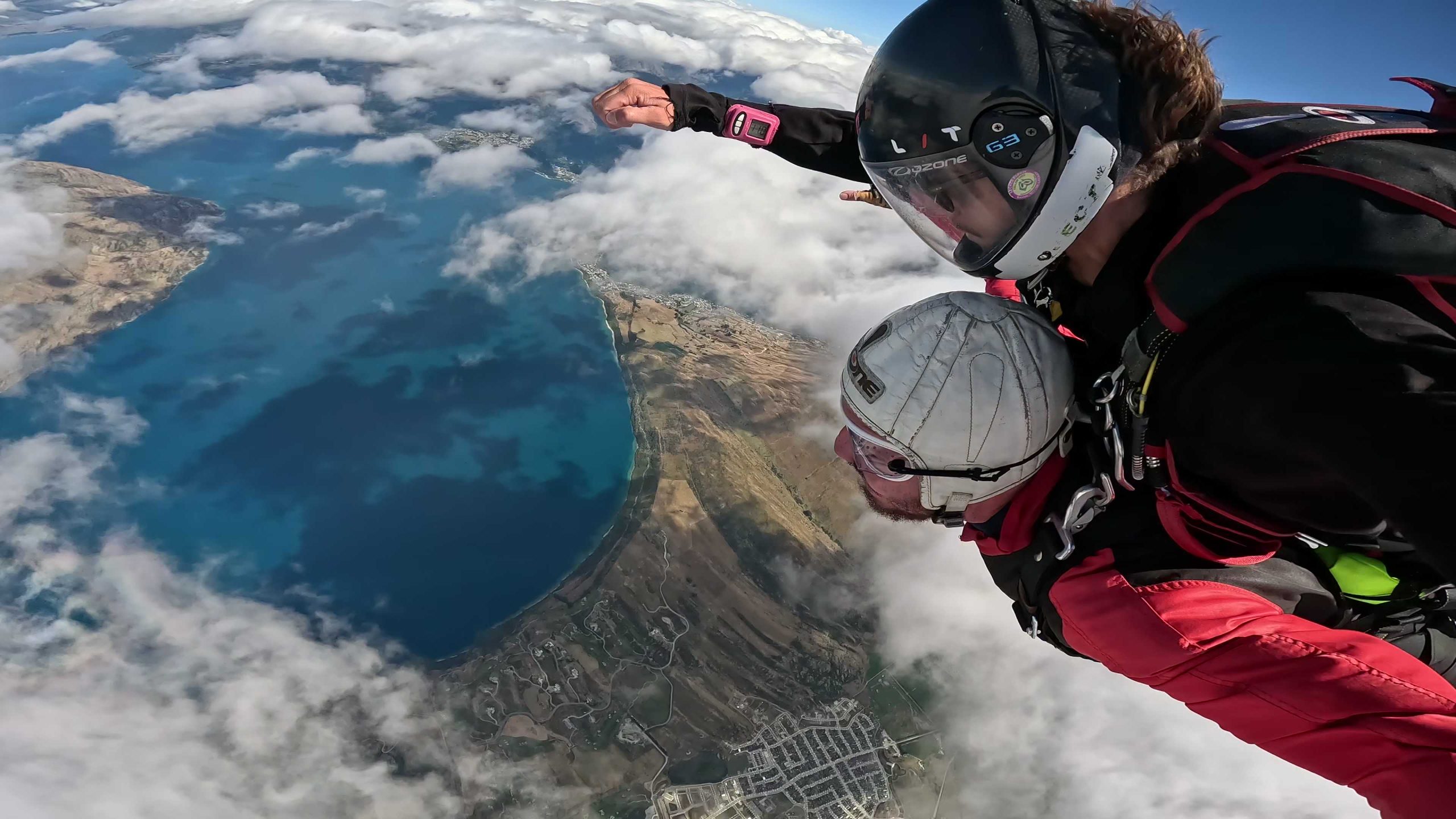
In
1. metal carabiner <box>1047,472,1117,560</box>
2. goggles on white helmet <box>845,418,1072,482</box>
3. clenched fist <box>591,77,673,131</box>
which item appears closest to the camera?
metal carabiner <box>1047,472,1117,560</box>

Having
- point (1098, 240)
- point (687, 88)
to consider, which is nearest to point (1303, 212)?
point (1098, 240)

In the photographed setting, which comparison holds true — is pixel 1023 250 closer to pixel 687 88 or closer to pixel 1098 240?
pixel 1098 240

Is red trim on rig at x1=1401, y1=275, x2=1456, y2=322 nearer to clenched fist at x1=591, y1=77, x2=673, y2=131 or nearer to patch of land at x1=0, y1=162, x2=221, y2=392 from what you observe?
clenched fist at x1=591, y1=77, x2=673, y2=131

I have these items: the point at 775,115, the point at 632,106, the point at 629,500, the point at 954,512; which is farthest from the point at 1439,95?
the point at 629,500

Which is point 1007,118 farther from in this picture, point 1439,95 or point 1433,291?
point 1439,95

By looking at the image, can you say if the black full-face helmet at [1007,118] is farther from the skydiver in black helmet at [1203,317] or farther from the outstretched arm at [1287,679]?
the outstretched arm at [1287,679]

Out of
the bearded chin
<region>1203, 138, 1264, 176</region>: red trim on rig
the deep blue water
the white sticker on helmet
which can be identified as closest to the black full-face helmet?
the white sticker on helmet
